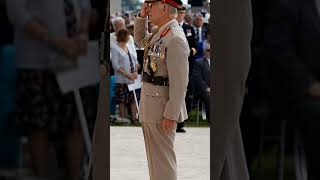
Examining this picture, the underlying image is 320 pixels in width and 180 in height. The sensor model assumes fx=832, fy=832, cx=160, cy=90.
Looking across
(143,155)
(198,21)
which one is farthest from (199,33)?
(143,155)

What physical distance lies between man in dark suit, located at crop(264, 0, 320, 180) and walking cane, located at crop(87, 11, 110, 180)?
83cm

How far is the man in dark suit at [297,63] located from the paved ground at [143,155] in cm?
427

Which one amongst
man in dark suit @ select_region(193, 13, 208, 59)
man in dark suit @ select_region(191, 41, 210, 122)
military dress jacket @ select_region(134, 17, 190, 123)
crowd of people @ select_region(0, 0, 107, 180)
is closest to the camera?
crowd of people @ select_region(0, 0, 107, 180)

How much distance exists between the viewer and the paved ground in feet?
28.4

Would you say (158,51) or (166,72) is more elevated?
(158,51)

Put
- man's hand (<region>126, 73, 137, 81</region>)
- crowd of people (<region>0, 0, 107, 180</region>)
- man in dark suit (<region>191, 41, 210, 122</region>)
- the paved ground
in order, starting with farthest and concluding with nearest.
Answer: man's hand (<region>126, 73, 137, 81</region>) → man in dark suit (<region>191, 41, 210, 122</region>) → the paved ground → crowd of people (<region>0, 0, 107, 180</region>)

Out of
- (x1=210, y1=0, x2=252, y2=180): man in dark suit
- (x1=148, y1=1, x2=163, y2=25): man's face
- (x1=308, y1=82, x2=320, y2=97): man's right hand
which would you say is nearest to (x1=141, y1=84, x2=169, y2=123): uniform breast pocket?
(x1=148, y1=1, x2=163, y2=25): man's face

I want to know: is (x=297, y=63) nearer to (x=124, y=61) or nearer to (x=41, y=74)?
(x=41, y=74)

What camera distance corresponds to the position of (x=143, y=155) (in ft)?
33.0

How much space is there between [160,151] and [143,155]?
4098 millimetres

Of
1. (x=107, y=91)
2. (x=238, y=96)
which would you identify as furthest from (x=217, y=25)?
(x=107, y=91)

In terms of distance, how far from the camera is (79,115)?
4.05 m

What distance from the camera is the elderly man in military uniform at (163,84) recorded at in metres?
5.73

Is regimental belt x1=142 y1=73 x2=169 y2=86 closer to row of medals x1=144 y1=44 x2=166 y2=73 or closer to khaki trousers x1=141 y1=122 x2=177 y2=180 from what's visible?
row of medals x1=144 y1=44 x2=166 y2=73
